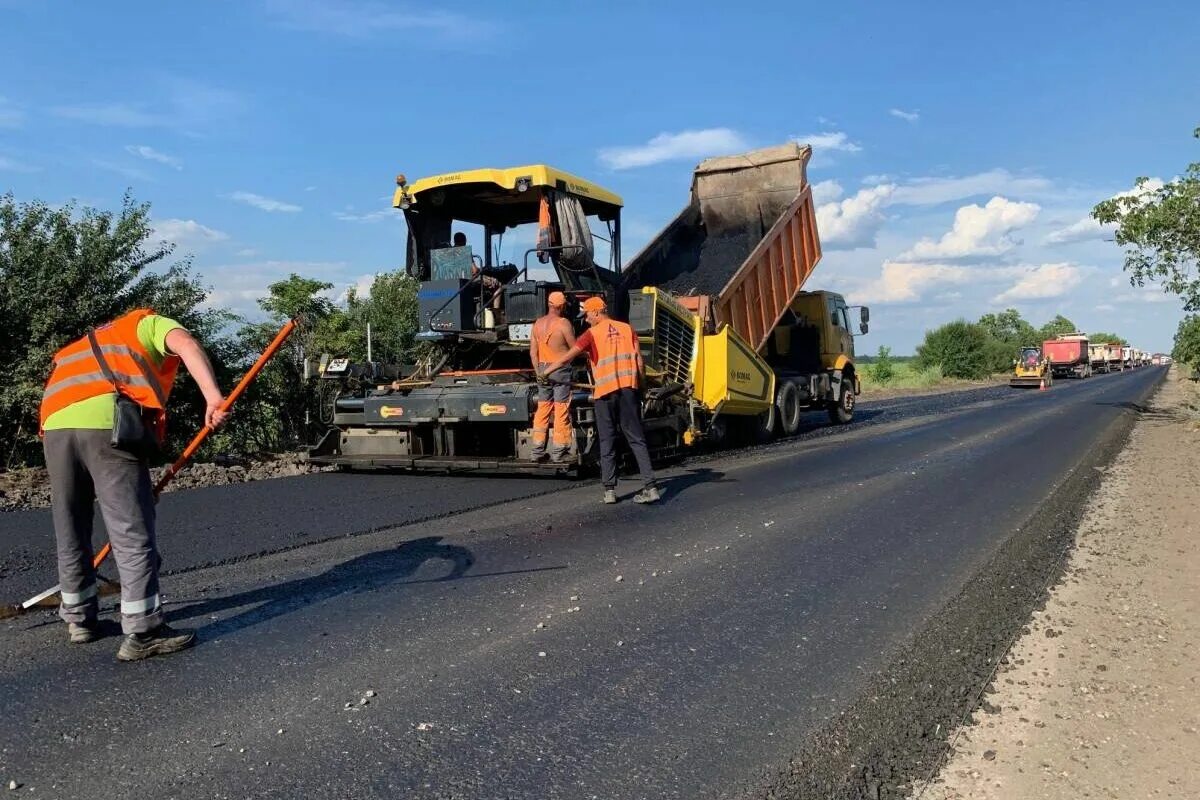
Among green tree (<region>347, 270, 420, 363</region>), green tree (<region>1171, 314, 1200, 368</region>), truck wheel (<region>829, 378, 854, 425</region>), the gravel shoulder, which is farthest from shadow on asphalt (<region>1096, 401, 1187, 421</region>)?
green tree (<region>347, 270, 420, 363</region>)

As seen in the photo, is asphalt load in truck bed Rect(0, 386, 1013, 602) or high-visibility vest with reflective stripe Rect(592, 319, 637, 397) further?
high-visibility vest with reflective stripe Rect(592, 319, 637, 397)

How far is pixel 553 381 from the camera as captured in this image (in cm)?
752

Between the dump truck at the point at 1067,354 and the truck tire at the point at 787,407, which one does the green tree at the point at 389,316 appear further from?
the dump truck at the point at 1067,354

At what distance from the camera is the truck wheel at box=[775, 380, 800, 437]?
12328 mm

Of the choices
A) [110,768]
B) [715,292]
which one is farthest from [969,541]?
[715,292]

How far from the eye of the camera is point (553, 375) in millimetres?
7395

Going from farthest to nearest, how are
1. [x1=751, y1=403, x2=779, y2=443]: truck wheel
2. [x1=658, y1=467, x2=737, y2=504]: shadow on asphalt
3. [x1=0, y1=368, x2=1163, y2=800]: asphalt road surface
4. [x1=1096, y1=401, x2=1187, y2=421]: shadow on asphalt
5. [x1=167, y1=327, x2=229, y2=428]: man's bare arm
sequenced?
[x1=1096, y1=401, x2=1187, y2=421]: shadow on asphalt
[x1=751, y1=403, x2=779, y2=443]: truck wheel
[x1=658, y1=467, x2=737, y2=504]: shadow on asphalt
[x1=167, y1=327, x2=229, y2=428]: man's bare arm
[x1=0, y1=368, x2=1163, y2=800]: asphalt road surface

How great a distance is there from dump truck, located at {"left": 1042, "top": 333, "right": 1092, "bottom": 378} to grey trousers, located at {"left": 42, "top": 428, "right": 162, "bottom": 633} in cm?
5247

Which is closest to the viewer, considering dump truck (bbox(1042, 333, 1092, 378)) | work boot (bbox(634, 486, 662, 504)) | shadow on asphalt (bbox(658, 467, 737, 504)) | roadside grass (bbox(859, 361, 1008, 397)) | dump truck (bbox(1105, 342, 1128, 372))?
work boot (bbox(634, 486, 662, 504))

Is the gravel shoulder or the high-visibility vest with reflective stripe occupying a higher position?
the high-visibility vest with reflective stripe

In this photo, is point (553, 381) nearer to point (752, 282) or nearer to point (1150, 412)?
point (752, 282)

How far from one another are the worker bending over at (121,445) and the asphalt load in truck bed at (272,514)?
1233mm

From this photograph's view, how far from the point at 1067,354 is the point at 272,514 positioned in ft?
173

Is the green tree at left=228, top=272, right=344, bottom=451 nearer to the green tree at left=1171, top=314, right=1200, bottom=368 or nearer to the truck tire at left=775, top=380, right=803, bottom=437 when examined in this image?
the truck tire at left=775, top=380, right=803, bottom=437
